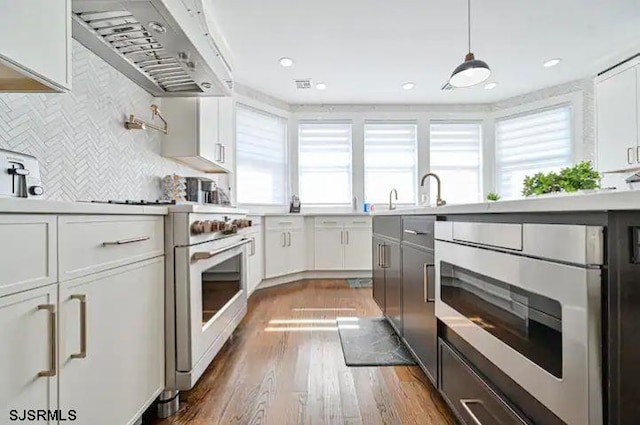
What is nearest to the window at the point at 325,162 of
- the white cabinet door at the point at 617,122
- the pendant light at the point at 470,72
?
the pendant light at the point at 470,72

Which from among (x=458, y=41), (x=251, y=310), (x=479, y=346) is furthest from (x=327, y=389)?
(x=458, y=41)

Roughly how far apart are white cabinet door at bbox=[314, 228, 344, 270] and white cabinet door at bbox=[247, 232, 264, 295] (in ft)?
2.97

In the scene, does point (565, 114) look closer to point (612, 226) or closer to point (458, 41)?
point (458, 41)

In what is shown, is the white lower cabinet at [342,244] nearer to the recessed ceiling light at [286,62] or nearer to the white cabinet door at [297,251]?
the white cabinet door at [297,251]

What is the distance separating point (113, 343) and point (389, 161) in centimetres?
475

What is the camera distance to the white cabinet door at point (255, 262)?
3.71 m

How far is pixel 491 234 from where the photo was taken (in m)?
1.06

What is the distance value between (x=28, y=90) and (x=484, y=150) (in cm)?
558

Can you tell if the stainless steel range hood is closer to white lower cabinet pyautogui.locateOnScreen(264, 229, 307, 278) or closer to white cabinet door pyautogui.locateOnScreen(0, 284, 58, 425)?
white cabinet door pyautogui.locateOnScreen(0, 284, 58, 425)

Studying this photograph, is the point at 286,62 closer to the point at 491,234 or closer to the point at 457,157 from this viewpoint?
the point at 457,157

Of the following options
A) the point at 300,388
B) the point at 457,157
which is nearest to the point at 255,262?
the point at 300,388

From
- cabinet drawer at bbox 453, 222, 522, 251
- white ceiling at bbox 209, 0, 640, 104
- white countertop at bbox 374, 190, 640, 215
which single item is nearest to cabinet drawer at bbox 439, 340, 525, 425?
cabinet drawer at bbox 453, 222, 522, 251

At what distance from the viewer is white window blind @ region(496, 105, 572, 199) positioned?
4.71 m

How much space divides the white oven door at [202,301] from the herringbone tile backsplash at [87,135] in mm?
672
